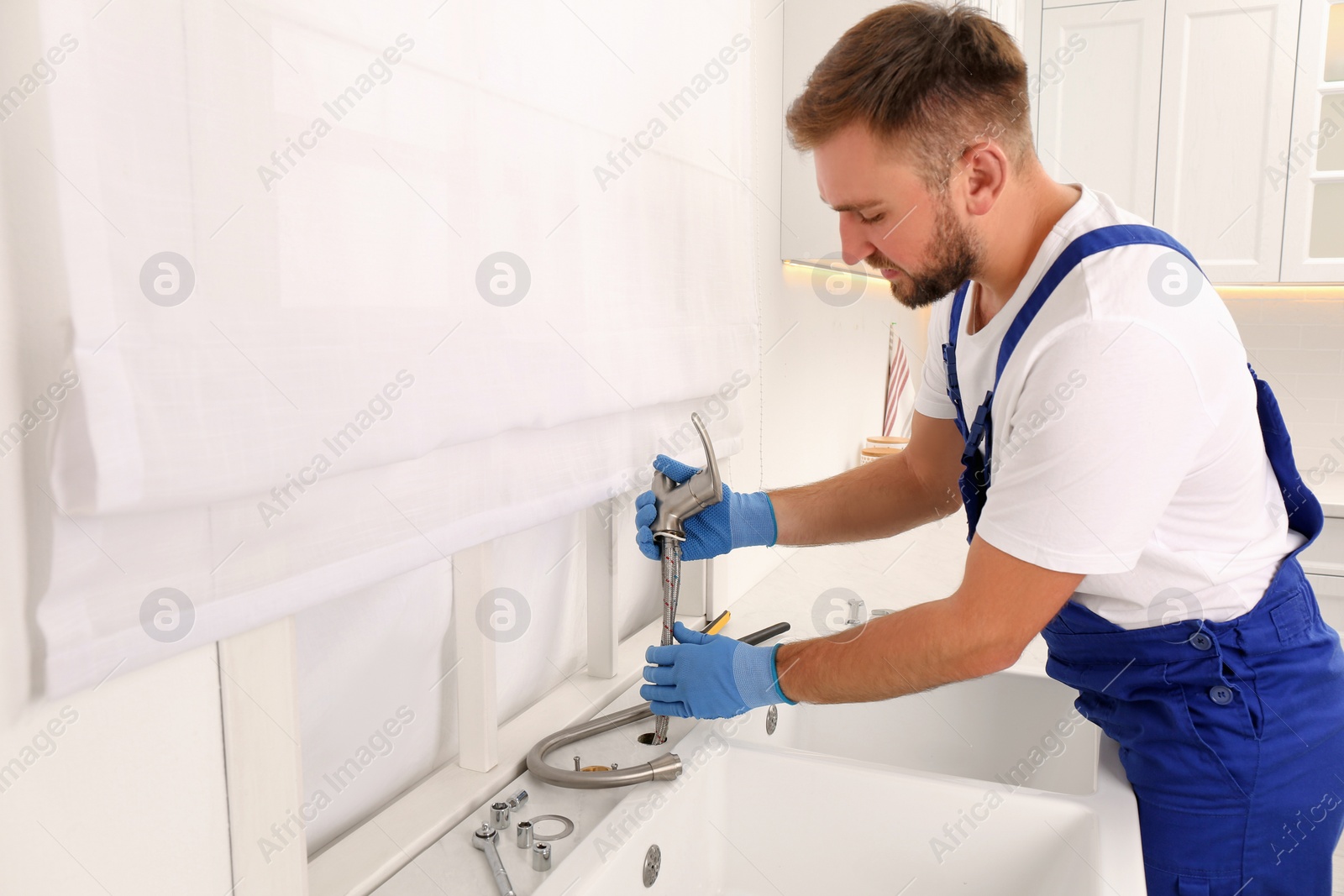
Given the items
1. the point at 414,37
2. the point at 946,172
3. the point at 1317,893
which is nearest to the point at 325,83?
the point at 414,37

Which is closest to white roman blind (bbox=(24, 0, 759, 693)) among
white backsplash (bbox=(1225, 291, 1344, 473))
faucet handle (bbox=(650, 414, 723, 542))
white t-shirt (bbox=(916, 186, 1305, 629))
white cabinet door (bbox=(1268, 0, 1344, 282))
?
faucet handle (bbox=(650, 414, 723, 542))

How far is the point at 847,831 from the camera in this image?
42.1 inches

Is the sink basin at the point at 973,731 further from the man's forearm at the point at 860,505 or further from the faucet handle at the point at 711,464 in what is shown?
the faucet handle at the point at 711,464

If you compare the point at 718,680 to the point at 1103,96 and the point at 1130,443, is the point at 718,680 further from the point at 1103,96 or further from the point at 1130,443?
the point at 1103,96

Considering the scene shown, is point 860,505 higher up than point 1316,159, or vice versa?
point 1316,159

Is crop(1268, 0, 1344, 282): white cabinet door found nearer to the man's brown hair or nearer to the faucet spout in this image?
the man's brown hair

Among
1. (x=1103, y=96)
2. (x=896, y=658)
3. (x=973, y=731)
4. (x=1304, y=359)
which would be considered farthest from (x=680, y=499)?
(x=1304, y=359)

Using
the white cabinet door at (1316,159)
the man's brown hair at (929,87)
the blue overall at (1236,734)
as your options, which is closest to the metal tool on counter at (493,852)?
the blue overall at (1236,734)

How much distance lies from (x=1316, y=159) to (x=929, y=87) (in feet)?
7.81

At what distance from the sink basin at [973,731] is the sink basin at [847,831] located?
0.24m

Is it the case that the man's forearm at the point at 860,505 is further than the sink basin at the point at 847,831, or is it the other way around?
the man's forearm at the point at 860,505

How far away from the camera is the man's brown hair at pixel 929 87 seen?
904 mm

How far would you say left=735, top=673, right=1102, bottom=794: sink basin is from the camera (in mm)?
1393

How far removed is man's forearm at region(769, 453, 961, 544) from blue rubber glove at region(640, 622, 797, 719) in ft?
1.04
